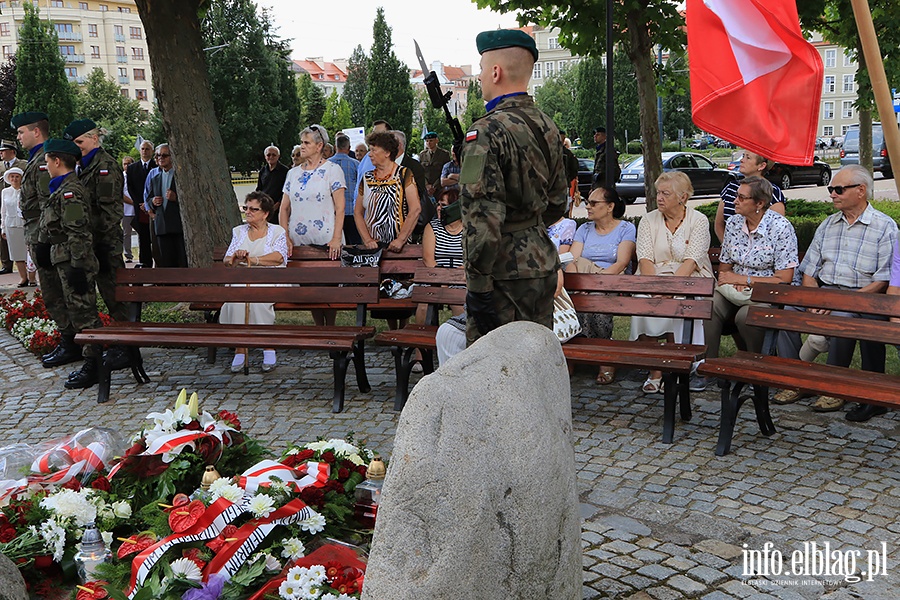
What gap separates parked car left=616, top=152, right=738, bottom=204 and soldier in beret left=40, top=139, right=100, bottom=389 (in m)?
23.9

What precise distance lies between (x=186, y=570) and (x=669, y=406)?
3.29 m

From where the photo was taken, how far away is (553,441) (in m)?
2.55

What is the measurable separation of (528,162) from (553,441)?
2.31m

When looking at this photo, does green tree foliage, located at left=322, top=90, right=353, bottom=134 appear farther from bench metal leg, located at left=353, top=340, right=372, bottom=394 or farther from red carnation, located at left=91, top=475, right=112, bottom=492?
red carnation, located at left=91, top=475, right=112, bottom=492

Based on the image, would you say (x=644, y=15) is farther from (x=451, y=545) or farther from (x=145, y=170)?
(x=451, y=545)

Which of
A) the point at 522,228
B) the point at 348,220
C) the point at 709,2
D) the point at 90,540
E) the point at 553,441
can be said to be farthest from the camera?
the point at 348,220

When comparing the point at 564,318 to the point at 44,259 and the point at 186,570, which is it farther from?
the point at 44,259

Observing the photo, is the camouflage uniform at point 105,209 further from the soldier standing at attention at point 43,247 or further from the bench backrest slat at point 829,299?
the bench backrest slat at point 829,299

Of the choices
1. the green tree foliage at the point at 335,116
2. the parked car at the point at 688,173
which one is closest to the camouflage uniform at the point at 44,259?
the parked car at the point at 688,173

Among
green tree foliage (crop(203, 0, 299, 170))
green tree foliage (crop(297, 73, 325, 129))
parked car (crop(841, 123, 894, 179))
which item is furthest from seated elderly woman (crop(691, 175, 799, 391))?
green tree foliage (crop(297, 73, 325, 129))

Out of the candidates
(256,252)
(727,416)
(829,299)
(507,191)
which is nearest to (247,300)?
(256,252)

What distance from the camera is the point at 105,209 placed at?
28.1 feet

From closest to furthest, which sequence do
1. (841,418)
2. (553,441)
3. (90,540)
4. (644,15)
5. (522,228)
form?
(553,441)
(90,540)
(522,228)
(841,418)
(644,15)

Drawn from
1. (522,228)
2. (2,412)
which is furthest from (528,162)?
(2,412)
